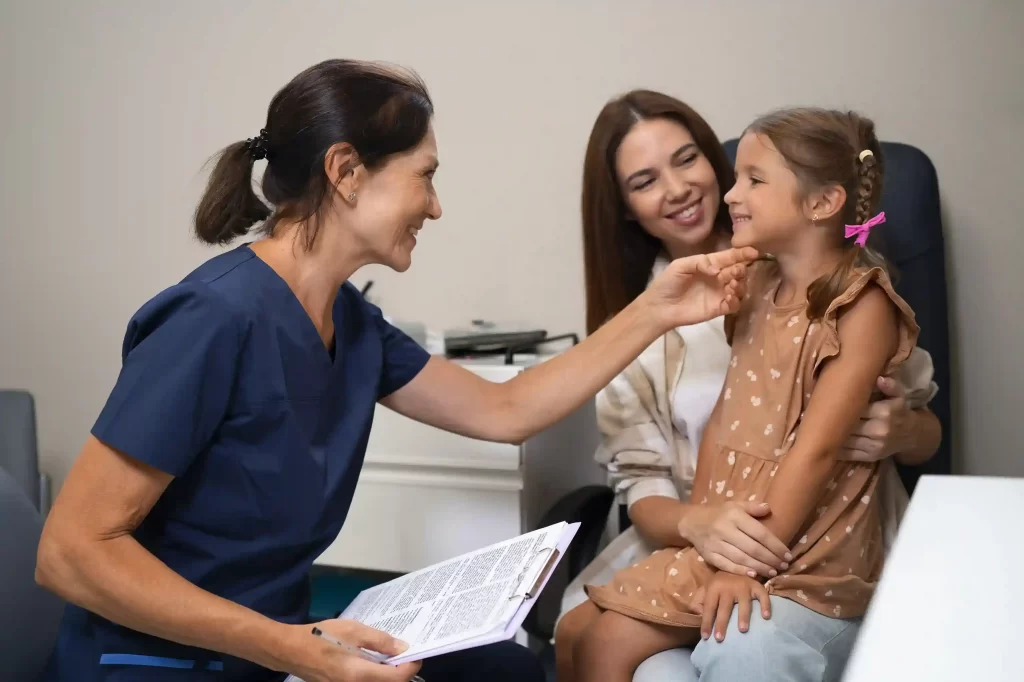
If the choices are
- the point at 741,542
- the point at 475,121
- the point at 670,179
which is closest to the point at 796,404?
the point at 741,542

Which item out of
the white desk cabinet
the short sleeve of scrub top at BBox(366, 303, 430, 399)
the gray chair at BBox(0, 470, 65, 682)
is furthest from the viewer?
the white desk cabinet

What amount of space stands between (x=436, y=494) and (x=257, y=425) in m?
0.82

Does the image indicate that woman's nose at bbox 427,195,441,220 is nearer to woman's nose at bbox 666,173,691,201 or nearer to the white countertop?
woman's nose at bbox 666,173,691,201

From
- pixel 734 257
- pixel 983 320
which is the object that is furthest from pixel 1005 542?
pixel 983 320

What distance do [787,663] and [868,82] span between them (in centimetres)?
127

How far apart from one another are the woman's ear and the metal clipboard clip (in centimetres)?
49

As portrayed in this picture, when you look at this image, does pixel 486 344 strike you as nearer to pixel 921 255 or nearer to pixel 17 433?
pixel 921 255

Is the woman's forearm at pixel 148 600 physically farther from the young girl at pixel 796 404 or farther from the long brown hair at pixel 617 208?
the long brown hair at pixel 617 208

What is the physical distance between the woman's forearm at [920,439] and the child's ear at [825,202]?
0.33 meters

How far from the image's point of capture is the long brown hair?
154 centimetres

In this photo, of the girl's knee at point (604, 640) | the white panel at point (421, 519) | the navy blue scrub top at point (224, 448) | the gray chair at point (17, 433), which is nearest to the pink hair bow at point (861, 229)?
the girl's knee at point (604, 640)

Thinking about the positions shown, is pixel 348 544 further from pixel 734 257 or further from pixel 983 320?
pixel 983 320

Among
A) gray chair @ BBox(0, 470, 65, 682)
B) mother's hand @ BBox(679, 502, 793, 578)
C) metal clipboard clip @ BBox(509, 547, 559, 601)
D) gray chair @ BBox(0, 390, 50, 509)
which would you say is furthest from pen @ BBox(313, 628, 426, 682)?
gray chair @ BBox(0, 390, 50, 509)

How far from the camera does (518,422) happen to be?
142cm
